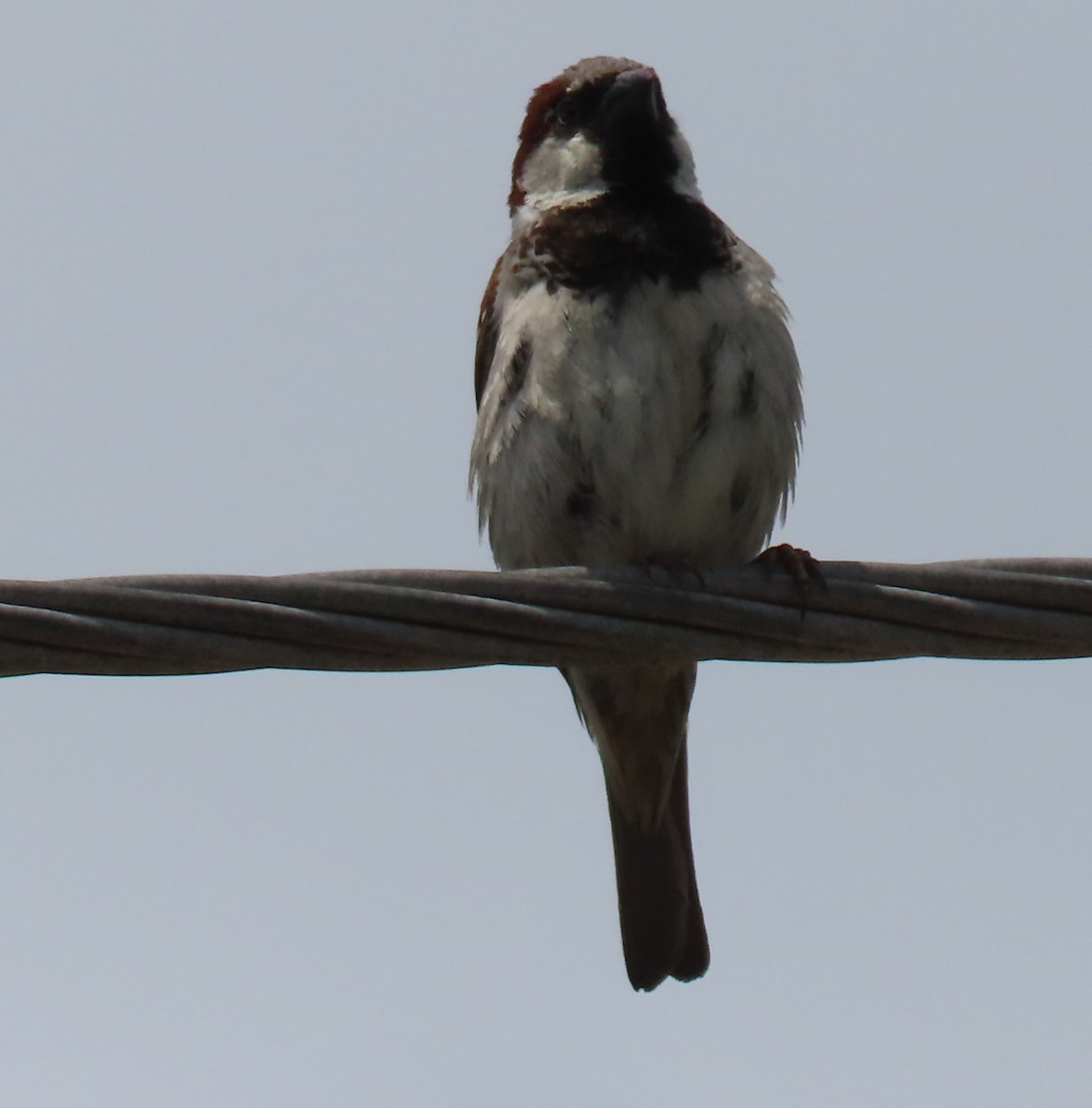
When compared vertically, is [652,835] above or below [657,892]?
above

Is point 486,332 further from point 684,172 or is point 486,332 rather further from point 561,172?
point 684,172

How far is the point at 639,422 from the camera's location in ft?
14.0

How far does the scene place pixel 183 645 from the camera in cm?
276

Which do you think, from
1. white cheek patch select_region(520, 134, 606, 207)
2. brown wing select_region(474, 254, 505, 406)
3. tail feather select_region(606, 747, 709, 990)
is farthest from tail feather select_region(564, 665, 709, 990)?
white cheek patch select_region(520, 134, 606, 207)

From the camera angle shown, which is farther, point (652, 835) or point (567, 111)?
point (567, 111)

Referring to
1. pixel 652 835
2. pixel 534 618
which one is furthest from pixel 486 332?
pixel 534 618

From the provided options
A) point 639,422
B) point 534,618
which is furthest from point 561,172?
point 534,618

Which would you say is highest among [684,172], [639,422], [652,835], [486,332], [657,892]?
[684,172]

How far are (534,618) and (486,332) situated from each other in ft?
6.70

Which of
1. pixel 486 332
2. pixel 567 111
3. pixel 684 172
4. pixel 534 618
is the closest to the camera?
pixel 534 618

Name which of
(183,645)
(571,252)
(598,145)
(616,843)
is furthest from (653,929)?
(183,645)

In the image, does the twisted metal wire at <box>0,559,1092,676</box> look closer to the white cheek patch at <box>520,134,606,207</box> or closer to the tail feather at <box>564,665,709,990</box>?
the tail feather at <box>564,665,709,990</box>

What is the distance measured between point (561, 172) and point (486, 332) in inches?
20.6

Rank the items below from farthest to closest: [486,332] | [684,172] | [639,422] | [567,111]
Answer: [567,111] → [684,172] → [486,332] → [639,422]
